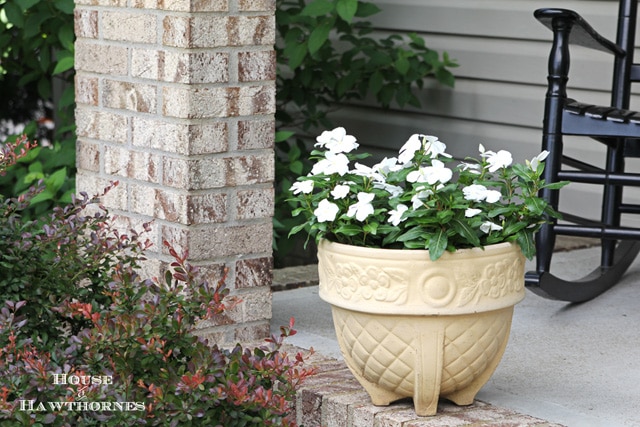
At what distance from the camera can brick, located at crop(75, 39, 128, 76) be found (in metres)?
2.38

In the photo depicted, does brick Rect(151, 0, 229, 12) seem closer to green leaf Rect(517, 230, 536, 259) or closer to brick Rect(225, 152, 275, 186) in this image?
brick Rect(225, 152, 275, 186)

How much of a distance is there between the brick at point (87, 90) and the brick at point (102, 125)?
0.02 metres

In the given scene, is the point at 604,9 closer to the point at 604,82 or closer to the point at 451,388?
the point at 604,82

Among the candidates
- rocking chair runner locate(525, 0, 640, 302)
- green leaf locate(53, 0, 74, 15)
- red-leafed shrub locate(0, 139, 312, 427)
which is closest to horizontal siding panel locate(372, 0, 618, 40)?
rocking chair runner locate(525, 0, 640, 302)

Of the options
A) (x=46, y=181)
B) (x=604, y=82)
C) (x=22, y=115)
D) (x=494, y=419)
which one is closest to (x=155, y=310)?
(x=494, y=419)

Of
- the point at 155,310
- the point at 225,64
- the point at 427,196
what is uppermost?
the point at 225,64

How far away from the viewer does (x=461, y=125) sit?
158 inches

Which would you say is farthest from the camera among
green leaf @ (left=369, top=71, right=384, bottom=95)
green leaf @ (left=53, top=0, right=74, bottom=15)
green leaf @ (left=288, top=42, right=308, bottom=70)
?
green leaf @ (left=369, top=71, right=384, bottom=95)

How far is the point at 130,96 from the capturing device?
237 cm

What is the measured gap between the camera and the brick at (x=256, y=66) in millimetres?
2277

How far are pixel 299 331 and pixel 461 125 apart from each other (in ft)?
5.75

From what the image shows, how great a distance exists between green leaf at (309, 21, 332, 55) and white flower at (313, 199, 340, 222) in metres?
1.66

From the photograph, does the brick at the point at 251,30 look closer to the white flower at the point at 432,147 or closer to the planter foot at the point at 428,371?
the white flower at the point at 432,147

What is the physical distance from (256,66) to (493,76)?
5.79ft
